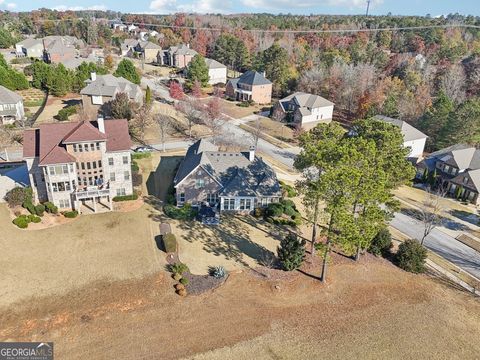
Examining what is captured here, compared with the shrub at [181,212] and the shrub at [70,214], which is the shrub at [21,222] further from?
the shrub at [181,212]

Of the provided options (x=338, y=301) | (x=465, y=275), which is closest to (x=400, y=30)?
(x=465, y=275)

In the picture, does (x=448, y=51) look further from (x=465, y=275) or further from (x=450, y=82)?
(x=465, y=275)

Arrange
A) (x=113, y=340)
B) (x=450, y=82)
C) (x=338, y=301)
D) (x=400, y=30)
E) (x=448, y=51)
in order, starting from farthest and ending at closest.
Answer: (x=400, y=30) < (x=448, y=51) < (x=450, y=82) < (x=338, y=301) < (x=113, y=340)

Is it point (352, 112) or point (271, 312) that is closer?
point (271, 312)

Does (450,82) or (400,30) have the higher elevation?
(400,30)

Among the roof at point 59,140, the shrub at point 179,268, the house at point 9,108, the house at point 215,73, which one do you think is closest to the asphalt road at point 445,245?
the shrub at point 179,268

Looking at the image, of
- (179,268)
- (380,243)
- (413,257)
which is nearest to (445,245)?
(413,257)
